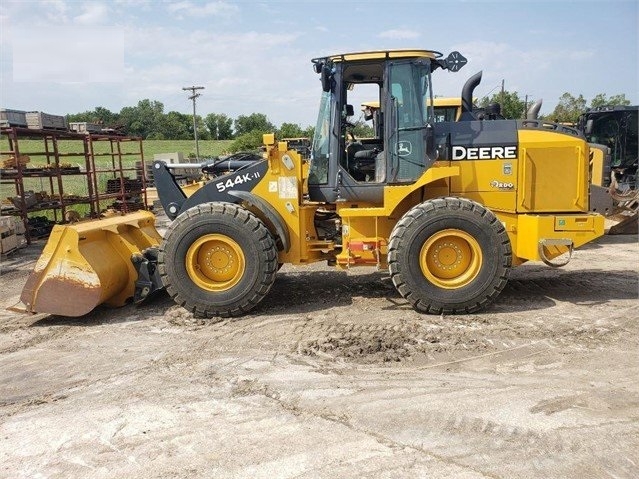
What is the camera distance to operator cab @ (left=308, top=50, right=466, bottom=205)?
5.87m

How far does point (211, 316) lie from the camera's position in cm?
582

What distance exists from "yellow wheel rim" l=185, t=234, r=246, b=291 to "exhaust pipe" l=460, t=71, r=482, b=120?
133 inches

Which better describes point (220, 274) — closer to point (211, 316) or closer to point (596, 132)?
point (211, 316)

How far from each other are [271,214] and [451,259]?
2046mm

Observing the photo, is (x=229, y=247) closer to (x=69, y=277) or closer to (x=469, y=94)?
(x=69, y=277)

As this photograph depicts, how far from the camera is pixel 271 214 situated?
5.96 metres

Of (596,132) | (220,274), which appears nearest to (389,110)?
(220,274)

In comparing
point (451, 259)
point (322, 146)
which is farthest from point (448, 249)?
point (322, 146)

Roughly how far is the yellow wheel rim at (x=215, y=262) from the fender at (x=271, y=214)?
0.50 meters

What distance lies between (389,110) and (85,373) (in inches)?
159

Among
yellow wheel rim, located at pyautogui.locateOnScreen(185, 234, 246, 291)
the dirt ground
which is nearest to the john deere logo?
the dirt ground

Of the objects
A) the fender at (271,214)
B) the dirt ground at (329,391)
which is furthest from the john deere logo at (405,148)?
the dirt ground at (329,391)

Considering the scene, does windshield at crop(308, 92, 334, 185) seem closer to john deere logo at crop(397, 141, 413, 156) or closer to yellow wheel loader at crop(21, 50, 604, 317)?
yellow wheel loader at crop(21, 50, 604, 317)

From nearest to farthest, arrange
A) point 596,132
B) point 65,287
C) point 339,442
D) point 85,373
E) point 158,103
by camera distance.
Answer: point 339,442 → point 85,373 → point 65,287 → point 596,132 → point 158,103
